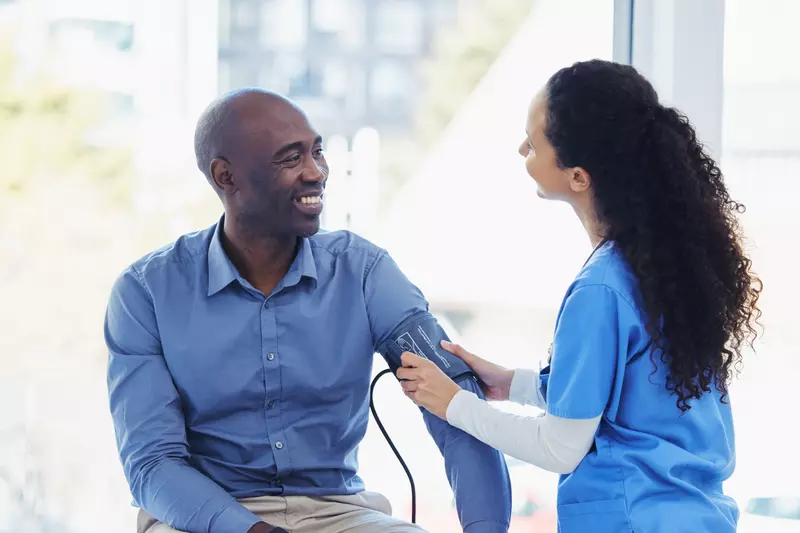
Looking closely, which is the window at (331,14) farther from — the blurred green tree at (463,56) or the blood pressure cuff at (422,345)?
the blood pressure cuff at (422,345)

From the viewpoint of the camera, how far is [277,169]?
1.73 metres

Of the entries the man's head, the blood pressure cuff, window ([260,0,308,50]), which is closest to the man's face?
the man's head

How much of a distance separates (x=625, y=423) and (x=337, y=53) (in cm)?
131

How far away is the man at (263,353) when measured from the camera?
5.58 feet

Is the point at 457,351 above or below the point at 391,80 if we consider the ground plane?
below

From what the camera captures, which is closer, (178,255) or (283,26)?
(178,255)

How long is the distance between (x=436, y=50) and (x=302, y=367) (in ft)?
3.50

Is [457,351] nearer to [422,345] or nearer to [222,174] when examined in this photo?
[422,345]

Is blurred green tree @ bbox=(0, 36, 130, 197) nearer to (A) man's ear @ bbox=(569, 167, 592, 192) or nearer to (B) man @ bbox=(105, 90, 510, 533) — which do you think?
(B) man @ bbox=(105, 90, 510, 533)

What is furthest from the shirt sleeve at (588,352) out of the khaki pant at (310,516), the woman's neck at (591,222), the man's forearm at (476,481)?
the khaki pant at (310,516)

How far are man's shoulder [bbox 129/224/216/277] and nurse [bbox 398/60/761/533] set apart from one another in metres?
0.70

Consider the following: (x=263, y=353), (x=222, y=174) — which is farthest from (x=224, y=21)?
(x=263, y=353)

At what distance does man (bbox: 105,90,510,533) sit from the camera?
67.0 inches

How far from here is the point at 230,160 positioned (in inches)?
69.5
